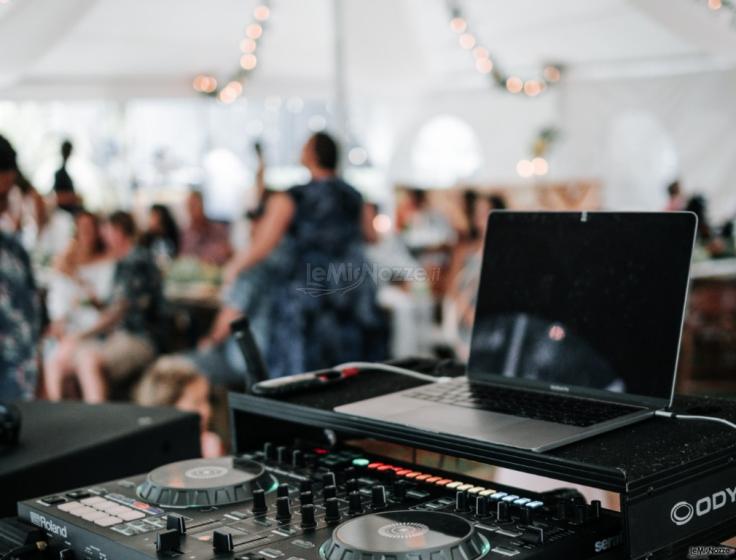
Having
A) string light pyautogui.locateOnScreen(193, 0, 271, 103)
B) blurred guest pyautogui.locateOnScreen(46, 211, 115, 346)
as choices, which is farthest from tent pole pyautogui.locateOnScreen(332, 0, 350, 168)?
blurred guest pyautogui.locateOnScreen(46, 211, 115, 346)

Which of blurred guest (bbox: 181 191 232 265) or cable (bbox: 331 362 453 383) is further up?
blurred guest (bbox: 181 191 232 265)

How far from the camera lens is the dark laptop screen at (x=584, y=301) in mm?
1077

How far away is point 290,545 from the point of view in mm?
880

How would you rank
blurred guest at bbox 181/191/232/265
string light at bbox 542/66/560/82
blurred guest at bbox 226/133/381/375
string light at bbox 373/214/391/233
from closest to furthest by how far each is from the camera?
blurred guest at bbox 226/133/381/375
blurred guest at bbox 181/191/232/265
string light at bbox 373/214/391/233
string light at bbox 542/66/560/82

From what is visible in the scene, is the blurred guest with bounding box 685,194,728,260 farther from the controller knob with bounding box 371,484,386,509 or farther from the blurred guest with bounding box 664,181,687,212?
the controller knob with bounding box 371,484,386,509

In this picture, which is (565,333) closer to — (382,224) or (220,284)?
(220,284)

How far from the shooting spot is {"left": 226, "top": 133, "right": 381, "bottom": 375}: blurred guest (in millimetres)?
3080

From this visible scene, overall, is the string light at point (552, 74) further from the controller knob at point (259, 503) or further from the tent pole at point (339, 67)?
the controller knob at point (259, 503)

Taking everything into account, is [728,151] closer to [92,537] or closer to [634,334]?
[634,334]

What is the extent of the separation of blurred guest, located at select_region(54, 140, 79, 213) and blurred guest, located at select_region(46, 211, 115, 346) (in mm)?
95

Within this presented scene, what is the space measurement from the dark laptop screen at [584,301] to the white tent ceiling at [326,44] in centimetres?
409

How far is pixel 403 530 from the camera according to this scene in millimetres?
848

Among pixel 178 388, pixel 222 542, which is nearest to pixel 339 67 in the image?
→ pixel 178 388

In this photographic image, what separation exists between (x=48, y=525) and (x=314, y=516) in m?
0.30
